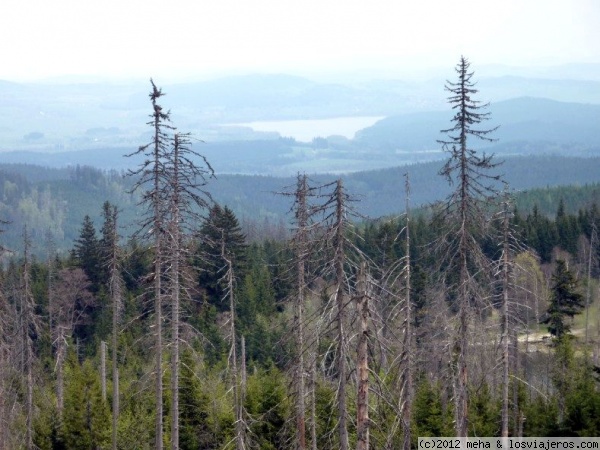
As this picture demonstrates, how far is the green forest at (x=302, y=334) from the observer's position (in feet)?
61.5

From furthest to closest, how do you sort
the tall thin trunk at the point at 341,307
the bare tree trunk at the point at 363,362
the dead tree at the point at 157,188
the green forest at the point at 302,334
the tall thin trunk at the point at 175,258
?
the tall thin trunk at the point at 175,258 < the dead tree at the point at 157,188 < the green forest at the point at 302,334 < the tall thin trunk at the point at 341,307 < the bare tree trunk at the point at 363,362

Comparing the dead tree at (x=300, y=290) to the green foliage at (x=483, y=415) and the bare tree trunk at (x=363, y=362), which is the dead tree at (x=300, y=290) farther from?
the green foliage at (x=483, y=415)

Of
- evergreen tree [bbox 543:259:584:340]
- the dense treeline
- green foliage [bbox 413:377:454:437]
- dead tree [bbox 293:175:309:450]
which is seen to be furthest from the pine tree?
evergreen tree [bbox 543:259:584:340]

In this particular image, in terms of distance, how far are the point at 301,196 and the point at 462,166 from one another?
4.14 meters

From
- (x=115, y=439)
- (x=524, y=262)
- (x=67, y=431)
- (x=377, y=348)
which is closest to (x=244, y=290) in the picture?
(x=524, y=262)

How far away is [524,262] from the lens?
57.0 metres

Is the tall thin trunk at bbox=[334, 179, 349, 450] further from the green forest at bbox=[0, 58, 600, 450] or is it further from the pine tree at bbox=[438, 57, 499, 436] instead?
the pine tree at bbox=[438, 57, 499, 436]

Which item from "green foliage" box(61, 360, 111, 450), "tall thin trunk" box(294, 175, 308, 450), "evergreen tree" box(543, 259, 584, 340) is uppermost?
"tall thin trunk" box(294, 175, 308, 450)

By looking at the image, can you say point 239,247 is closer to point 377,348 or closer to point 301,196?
point 301,196

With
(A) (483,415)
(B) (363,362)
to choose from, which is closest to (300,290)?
(B) (363,362)

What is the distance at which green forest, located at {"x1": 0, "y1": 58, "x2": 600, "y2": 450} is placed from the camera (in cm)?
1873

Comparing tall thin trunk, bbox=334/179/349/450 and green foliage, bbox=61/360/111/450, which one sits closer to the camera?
tall thin trunk, bbox=334/179/349/450

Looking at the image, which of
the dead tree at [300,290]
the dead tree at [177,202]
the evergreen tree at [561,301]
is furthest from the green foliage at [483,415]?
the dead tree at [177,202]

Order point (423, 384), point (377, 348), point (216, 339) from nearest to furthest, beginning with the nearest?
point (377, 348)
point (423, 384)
point (216, 339)
